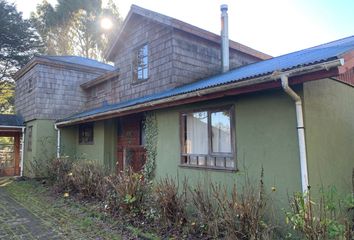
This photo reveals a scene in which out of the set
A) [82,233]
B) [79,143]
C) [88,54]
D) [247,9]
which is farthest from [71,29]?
[82,233]

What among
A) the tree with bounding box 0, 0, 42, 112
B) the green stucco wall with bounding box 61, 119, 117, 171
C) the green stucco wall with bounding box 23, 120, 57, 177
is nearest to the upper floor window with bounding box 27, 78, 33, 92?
the green stucco wall with bounding box 23, 120, 57, 177

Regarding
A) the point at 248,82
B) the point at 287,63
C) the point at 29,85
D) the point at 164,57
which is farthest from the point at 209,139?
the point at 29,85

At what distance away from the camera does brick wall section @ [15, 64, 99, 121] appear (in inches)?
551

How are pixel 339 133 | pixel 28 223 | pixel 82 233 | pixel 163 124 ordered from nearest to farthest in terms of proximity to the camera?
1. pixel 82 233
2. pixel 339 133
3. pixel 28 223
4. pixel 163 124

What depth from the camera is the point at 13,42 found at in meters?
21.8

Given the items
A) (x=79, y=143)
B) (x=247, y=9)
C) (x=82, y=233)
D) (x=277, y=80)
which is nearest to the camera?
(x=277, y=80)

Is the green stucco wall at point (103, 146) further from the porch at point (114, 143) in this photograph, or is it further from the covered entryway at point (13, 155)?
the covered entryway at point (13, 155)

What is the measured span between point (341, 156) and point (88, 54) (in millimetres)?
26110

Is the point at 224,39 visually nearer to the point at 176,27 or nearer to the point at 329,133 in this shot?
the point at 176,27

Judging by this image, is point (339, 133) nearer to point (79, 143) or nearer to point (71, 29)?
point (79, 143)

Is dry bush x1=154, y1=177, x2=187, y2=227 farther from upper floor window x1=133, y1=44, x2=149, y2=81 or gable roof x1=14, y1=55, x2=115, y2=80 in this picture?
gable roof x1=14, y1=55, x2=115, y2=80

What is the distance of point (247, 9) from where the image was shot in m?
11.2

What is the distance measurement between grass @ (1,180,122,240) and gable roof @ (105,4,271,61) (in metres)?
6.41

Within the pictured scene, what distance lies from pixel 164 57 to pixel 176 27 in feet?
3.74
